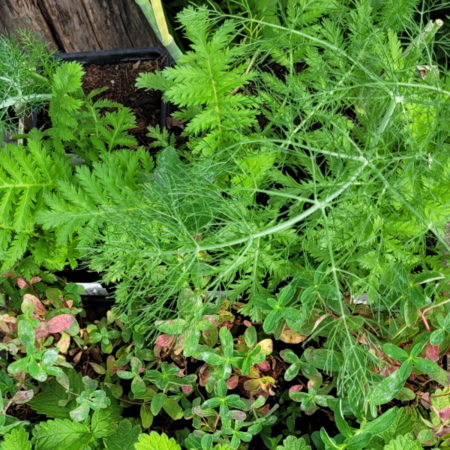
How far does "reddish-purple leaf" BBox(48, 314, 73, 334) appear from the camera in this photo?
0.95 metres

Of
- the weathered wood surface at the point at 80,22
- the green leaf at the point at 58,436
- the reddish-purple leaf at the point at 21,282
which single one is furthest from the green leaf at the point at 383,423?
the weathered wood surface at the point at 80,22

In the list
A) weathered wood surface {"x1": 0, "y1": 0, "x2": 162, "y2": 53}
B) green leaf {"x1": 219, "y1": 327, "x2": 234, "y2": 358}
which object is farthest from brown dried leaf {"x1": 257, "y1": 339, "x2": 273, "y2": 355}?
weathered wood surface {"x1": 0, "y1": 0, "x2": 162, "y2": 53}

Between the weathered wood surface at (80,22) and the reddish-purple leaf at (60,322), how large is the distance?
1056 millimetres

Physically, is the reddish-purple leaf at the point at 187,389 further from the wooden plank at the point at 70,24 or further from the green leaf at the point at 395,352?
the wooden plank at the point at 70,24

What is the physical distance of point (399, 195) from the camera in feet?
2.80

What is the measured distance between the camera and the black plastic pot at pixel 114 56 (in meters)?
1.43

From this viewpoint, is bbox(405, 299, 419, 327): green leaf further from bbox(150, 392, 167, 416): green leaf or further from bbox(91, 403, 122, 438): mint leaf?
bbox(91, 403, 122, 438): mint leaf

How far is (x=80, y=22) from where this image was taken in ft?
5.11

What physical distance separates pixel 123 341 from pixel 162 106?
730mm

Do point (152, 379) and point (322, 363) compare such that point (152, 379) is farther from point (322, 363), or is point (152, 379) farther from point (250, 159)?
point (250, 159)

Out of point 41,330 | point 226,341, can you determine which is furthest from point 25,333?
point 226,341

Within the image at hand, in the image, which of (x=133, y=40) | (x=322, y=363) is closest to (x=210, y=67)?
(x=322, y=363)

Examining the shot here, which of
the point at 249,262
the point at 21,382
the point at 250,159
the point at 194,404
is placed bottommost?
the point at 194,404

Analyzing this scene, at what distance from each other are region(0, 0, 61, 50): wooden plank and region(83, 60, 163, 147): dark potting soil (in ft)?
0.84
